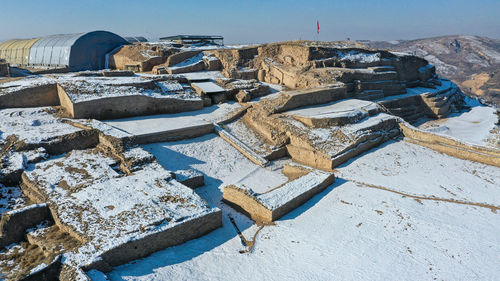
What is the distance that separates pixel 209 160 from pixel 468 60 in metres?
108

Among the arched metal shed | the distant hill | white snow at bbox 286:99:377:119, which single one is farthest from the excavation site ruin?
the distant hill

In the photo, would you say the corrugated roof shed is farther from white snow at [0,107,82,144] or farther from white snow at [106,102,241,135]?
white snow at [106,102,241,135]

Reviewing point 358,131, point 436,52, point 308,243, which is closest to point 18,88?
point 308,243

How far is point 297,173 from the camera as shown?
9445 mm

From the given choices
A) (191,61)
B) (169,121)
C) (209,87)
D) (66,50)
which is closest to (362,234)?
(169,121)

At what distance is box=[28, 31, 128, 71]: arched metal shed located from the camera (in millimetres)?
20641

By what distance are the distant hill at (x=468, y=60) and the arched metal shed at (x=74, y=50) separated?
197 feet

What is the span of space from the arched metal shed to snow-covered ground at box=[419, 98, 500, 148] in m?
21.3

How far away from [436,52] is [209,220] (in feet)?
388

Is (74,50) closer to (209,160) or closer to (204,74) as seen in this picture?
(204,74)

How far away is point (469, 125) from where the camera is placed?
17.2m

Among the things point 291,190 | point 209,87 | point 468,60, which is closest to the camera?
point 291,190

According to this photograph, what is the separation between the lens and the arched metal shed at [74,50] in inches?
813

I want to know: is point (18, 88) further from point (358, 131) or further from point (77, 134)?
point (358, 131)
